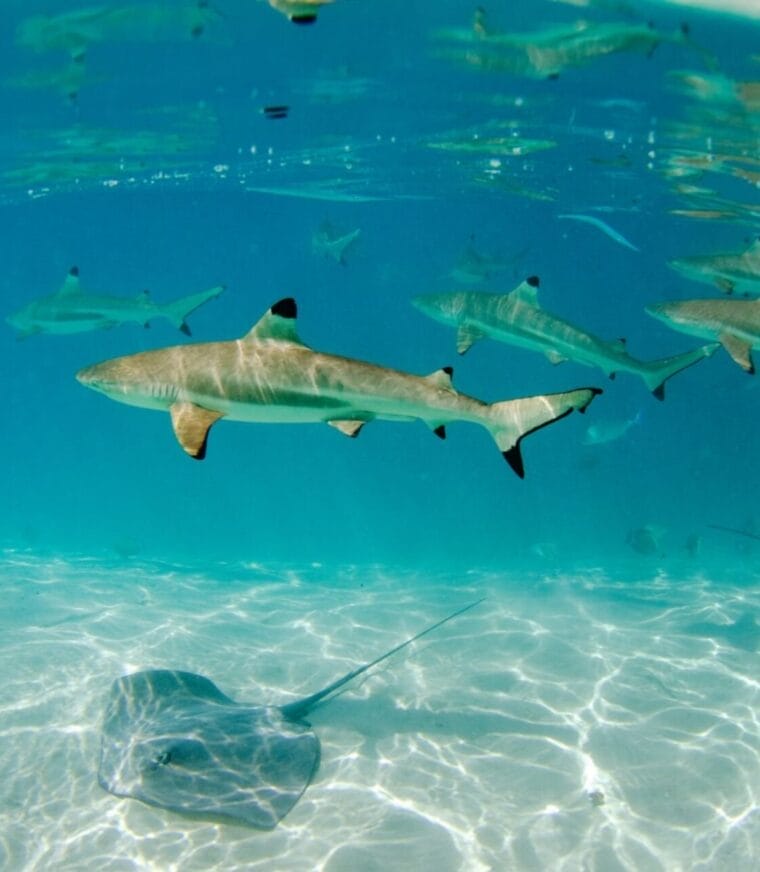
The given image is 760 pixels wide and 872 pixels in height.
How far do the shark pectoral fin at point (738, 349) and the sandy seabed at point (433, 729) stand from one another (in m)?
4.42

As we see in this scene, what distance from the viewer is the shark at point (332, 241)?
59.0ft

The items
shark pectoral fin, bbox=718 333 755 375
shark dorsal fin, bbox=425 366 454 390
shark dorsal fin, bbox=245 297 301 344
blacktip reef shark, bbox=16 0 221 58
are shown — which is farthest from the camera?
blacktip reef shark, bbox=16 0 221 58

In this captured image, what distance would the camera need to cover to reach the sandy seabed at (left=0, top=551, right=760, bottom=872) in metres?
5.82

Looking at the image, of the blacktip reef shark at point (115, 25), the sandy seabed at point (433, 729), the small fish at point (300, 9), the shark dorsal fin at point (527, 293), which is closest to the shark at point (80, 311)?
the blacktip reef shark at point (115, 25)

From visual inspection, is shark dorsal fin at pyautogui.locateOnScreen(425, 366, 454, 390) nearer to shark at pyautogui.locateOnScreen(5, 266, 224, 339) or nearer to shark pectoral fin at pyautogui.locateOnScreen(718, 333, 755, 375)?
shark pectoral fin at pyautogui.locateOnScreen(718, 333, 755, 375)

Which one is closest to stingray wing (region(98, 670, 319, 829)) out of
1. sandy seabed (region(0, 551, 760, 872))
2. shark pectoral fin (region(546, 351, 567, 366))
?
sandy seabed (region(0, 551, 760, 872))

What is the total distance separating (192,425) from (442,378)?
1.93 meters

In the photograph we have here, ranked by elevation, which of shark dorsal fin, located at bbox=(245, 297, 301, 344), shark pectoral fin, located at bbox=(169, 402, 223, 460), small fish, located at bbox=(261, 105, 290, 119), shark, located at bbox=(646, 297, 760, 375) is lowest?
shark, located at bbox=(646, 297, 760, 375)

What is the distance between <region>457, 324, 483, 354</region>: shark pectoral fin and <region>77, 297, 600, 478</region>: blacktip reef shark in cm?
462

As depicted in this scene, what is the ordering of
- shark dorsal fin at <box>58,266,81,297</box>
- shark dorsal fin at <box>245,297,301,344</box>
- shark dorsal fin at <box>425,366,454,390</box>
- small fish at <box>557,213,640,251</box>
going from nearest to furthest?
shark dorsal fin at <box>425,366,454,390</box>, shark dorsal fin at <box>245,297,301,344</box>, shark dorsal fin at <box>58,266,81,297</box>, small fish at <box>557,213,640,251</box>

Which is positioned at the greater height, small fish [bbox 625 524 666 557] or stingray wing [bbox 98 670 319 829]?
stingray wing [bbox 98 670 319 829]

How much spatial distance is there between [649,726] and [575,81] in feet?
44.7

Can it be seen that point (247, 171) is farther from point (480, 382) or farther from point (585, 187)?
point (480, 382)

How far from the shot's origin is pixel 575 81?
1530 centimetres
